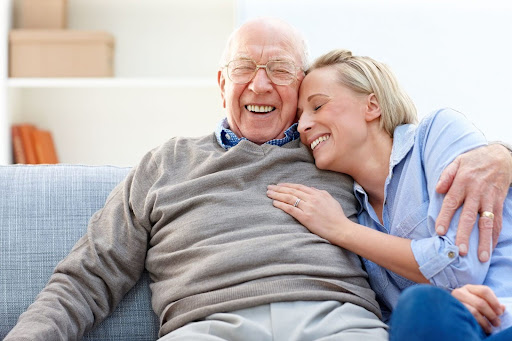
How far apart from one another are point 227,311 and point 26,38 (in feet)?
8.14

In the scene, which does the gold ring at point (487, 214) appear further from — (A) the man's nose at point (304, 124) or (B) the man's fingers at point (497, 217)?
(A) the man's nose at point (304, 124)

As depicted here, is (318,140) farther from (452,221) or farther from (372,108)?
(452,221)

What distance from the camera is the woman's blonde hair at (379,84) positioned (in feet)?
6.07

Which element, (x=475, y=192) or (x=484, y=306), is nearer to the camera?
(x=484, y=306)

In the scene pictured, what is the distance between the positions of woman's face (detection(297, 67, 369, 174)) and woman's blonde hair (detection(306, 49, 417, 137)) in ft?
0.07

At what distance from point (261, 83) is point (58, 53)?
199 cm

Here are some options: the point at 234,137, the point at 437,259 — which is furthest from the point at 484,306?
the point at 234,137

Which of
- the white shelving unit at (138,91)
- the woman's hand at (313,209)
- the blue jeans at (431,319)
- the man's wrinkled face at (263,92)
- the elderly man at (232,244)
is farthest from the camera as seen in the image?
the white shelving unit at (138,91)

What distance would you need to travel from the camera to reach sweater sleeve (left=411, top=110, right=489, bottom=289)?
1.56 meters

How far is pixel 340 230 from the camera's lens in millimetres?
1683

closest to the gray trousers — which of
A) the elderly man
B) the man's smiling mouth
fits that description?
the elderly man

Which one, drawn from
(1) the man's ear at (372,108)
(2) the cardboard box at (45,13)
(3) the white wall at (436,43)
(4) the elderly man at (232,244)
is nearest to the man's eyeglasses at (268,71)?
(4) the elderly man at (232,244)

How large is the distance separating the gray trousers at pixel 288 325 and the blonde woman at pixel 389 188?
17 centimetres

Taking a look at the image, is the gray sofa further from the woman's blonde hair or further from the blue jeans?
the blue jeans
